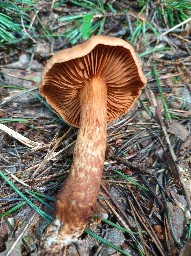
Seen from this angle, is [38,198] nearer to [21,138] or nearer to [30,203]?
[30,203]

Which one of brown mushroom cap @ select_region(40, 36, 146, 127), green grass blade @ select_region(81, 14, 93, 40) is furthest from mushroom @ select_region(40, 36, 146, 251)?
green grass blade @ select_region(81, 14, 93, 40)

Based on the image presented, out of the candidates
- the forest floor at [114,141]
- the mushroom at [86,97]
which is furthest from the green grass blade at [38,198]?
the mushroom at [86,97]

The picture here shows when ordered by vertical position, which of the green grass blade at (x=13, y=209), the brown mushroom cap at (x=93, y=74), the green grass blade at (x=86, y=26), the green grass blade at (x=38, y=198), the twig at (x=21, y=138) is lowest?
the green grass blade at (x=13, y=209)

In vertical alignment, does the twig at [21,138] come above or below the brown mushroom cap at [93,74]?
below

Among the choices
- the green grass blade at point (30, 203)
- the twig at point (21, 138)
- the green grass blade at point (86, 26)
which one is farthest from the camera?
the green grass blade at point (86, 26)

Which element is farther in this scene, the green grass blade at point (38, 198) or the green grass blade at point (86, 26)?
the green grass blade at point (86, 26)

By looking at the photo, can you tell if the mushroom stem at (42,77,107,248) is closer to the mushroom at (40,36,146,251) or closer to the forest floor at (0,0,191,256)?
the mushroom at (40,36,146,251)

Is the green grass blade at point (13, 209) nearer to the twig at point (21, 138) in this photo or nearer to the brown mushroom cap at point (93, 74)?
the twig at point (21, 138)
